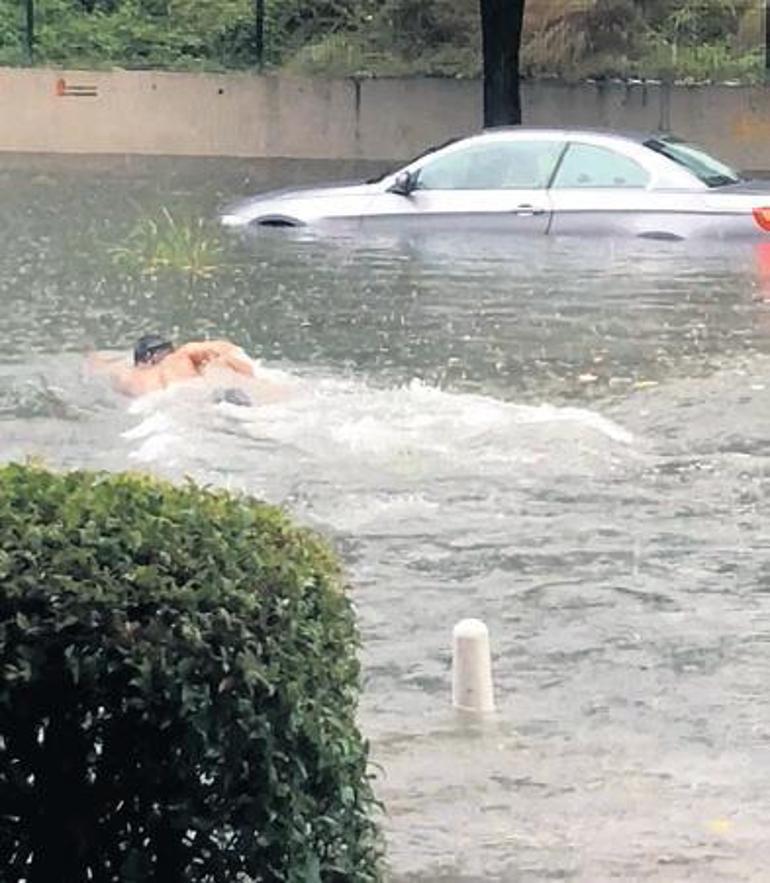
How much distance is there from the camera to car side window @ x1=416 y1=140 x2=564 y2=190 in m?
19.4

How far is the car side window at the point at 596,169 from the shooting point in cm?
1934

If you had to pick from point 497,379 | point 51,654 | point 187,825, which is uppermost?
point 51,654

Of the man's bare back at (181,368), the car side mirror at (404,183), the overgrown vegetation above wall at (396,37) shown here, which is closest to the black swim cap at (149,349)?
the man's bare back at (181,368)

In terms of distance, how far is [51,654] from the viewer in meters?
3.64

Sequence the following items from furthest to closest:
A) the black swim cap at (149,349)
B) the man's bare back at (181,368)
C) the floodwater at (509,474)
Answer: the black swim cap at (149,349), the man's bare back at (181,368), the floodwater at (509,474)

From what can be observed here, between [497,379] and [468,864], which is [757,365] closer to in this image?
[497,379]

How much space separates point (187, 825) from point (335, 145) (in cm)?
2829

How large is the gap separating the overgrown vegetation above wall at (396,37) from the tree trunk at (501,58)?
1.68 metres

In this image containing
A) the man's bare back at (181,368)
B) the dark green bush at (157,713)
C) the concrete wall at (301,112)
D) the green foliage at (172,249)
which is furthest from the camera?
the concrete wall at (301,112)

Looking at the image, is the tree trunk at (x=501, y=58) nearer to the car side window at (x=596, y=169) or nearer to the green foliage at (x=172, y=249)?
the green foliage at (x=172, y=249)

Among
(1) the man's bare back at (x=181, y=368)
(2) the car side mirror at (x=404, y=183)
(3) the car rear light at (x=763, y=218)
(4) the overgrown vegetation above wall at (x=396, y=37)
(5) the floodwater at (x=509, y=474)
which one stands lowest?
(5) the floodwater at (x=509, y=474)

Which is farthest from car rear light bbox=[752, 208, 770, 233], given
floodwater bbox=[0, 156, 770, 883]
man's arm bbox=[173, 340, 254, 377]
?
man's arm bbox=[173, 340, 254, 377]

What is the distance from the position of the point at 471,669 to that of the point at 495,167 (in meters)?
12.9

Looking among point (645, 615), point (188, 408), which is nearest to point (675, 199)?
point (188, 408)
